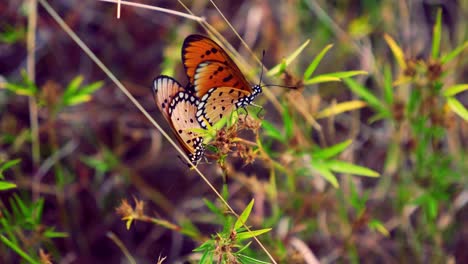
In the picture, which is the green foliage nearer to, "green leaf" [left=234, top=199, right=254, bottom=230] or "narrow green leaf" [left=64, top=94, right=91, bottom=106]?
"green leaf" [left=234, top=199, right=254, bottom=230]

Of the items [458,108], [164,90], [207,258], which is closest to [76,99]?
[164,90]

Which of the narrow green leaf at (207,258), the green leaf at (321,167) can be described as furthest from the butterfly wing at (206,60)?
the narrow green leaf at (207,258)

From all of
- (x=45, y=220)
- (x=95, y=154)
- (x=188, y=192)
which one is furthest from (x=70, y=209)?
(x=188, y=192)

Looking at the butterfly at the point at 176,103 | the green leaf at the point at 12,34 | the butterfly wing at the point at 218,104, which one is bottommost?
the butterfly wing at the point at 218,104

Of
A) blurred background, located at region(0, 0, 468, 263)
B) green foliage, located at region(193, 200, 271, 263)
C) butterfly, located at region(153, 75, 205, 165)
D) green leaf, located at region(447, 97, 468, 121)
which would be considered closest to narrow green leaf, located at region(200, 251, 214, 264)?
green foliage, located at region(193, 200, 271, 263)

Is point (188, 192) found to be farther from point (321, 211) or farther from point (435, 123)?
point (435, 123)

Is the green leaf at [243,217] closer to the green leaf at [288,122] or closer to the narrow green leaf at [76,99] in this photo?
the green leaf at [288,122]

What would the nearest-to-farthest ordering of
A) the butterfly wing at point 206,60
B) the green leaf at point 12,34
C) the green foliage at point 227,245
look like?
the green foliage at point 227,245
the butterfly wing at point 206,60
the green leaf at point 12,34
